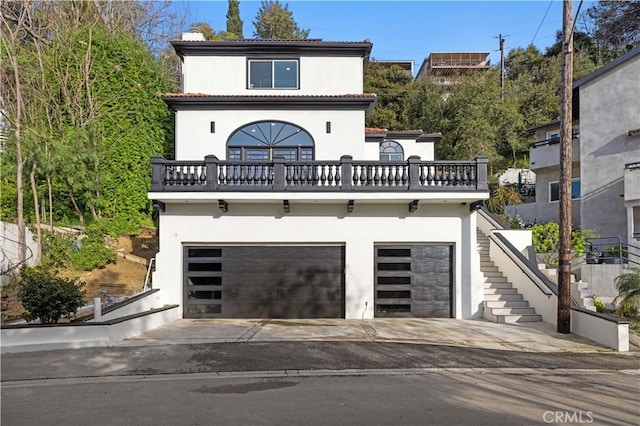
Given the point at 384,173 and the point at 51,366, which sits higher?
the point at 384,173

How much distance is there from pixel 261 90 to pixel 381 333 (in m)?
9.73

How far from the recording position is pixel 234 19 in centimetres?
5044

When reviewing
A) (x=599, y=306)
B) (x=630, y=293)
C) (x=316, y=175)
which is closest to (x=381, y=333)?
(x=316, y=175)

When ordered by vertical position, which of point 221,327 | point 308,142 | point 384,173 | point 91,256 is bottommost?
point 221,327

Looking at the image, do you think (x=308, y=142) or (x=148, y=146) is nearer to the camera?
(x=308, y=142)

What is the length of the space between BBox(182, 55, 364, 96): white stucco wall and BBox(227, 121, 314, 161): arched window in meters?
1.44

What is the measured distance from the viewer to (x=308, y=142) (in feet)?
49.7

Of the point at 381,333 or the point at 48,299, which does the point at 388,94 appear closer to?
the point at 381,333

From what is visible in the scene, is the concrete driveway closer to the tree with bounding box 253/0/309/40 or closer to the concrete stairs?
the concrete stairs

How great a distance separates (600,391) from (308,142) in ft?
36.4

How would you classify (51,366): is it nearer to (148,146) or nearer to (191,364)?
(191,364)

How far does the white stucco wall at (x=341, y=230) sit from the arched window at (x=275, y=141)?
109 inches

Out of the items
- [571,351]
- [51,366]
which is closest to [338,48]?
[571,351]

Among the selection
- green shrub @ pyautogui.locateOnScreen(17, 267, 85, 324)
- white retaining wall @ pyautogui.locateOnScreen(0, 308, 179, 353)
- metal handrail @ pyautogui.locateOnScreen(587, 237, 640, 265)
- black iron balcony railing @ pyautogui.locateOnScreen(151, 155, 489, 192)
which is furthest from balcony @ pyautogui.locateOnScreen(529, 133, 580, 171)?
green shrub @ pyautogui.locateOnScreen(17, 267, 85, 324)
